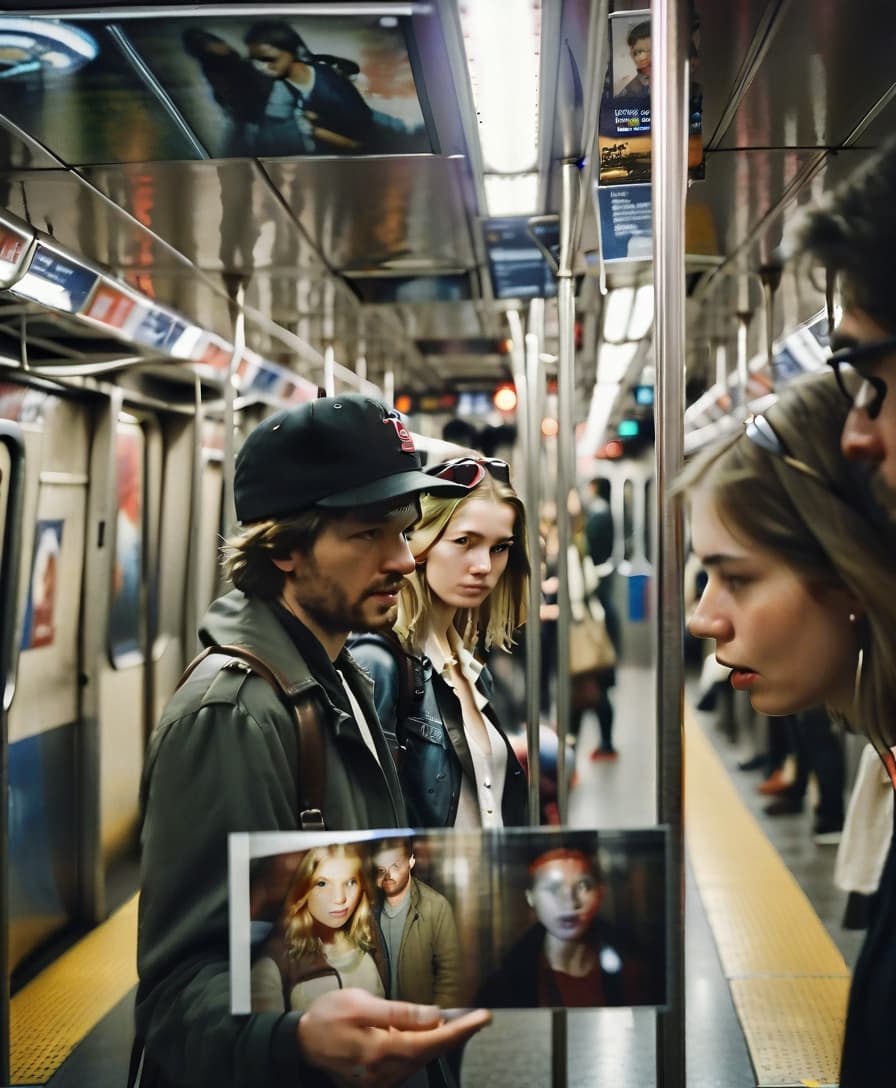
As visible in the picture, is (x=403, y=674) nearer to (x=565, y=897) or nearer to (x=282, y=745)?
(x=282, y=745)

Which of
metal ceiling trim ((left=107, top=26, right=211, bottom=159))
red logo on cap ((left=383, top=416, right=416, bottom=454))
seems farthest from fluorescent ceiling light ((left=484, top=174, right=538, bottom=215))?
red logo on cap ((left=383, top=416, right=416, bottom=454))

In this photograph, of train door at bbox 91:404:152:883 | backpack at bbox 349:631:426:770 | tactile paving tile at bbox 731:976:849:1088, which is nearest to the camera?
backpack at bbox 349:631:426:770

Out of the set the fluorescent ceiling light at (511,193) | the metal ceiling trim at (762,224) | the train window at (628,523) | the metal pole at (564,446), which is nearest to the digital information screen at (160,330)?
the fluorescent ceiling light at (511,193)

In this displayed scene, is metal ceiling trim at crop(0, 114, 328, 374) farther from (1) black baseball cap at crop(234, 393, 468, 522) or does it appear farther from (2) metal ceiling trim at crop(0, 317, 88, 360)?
(1) black baseball cap at crop(234, 393, 468, 522)

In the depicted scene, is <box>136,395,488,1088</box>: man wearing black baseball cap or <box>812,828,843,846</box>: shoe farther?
<box>812,828,843,846</box>: shoe

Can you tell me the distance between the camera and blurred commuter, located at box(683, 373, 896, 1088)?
123 centimetres

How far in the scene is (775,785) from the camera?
683 cm

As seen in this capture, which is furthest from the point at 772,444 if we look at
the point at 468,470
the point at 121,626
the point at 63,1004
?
the point at 121,626

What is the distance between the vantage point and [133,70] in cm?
219

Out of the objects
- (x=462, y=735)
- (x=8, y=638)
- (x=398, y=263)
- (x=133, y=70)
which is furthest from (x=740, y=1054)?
(x=133, y=70)

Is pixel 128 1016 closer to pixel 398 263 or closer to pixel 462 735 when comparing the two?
pixel 462 735

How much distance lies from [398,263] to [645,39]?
2.48 meters

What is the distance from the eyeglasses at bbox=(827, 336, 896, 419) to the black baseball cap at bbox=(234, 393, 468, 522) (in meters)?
0.62

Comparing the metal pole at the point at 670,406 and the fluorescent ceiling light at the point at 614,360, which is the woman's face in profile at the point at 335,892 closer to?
the metal pole at the point at 670,406
